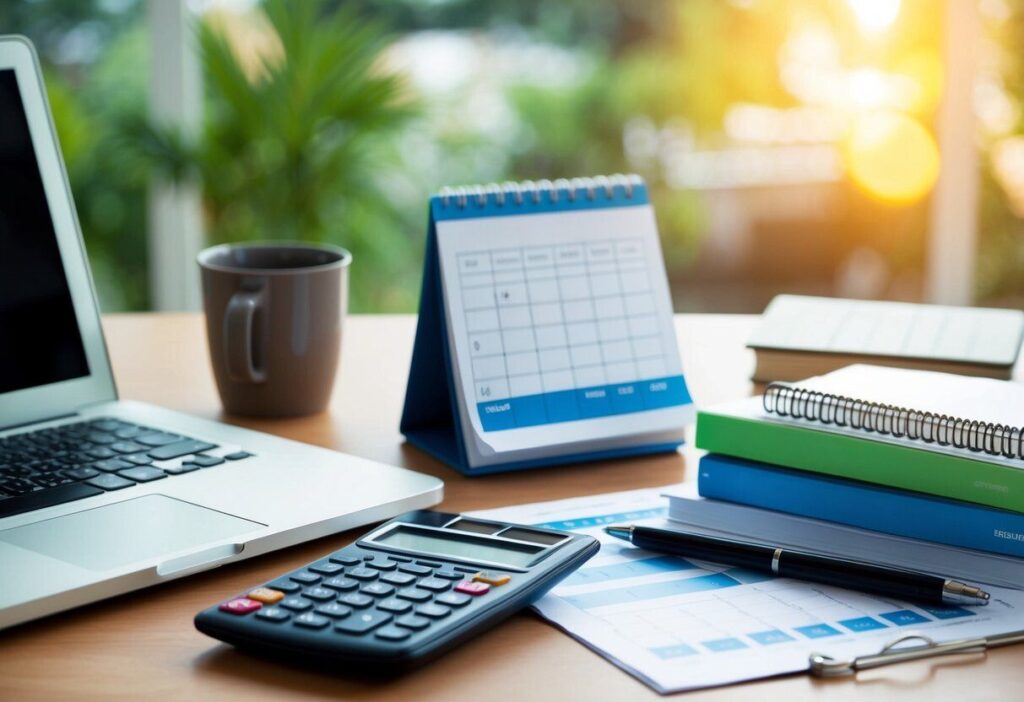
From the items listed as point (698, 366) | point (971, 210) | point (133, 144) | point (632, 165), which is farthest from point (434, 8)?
point (698, 366)

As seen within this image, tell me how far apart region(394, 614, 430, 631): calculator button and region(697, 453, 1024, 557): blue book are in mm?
276

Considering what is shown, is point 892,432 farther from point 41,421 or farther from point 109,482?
point 41,421

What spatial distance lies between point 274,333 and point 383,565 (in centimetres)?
40

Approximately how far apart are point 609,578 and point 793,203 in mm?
3056

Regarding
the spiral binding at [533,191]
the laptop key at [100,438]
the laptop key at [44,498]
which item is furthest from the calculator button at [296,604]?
the spiral binding at [533,191]

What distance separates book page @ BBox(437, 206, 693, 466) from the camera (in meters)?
0.94

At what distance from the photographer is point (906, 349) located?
3.62 feet

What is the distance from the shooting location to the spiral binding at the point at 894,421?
0.72 m

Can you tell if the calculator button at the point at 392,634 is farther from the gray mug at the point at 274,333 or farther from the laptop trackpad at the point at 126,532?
the gray mug at the point at 274,333

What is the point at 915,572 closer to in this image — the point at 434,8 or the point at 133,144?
the point at 133,144

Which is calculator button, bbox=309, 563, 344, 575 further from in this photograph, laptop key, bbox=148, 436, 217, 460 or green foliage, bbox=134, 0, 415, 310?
green foliage, bbox=134, 0, 415, 310

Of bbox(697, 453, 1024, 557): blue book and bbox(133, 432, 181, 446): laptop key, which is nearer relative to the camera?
bbox(697, 453, 1024, 557): blue book

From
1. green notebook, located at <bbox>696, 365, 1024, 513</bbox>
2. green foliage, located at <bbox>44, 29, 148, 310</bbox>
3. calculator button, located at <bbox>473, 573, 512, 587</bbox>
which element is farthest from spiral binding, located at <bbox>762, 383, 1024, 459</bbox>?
green foliage, located at <bbox>44, 29, 148, 310</bbox>

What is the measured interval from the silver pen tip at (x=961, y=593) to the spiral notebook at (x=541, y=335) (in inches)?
13.2
